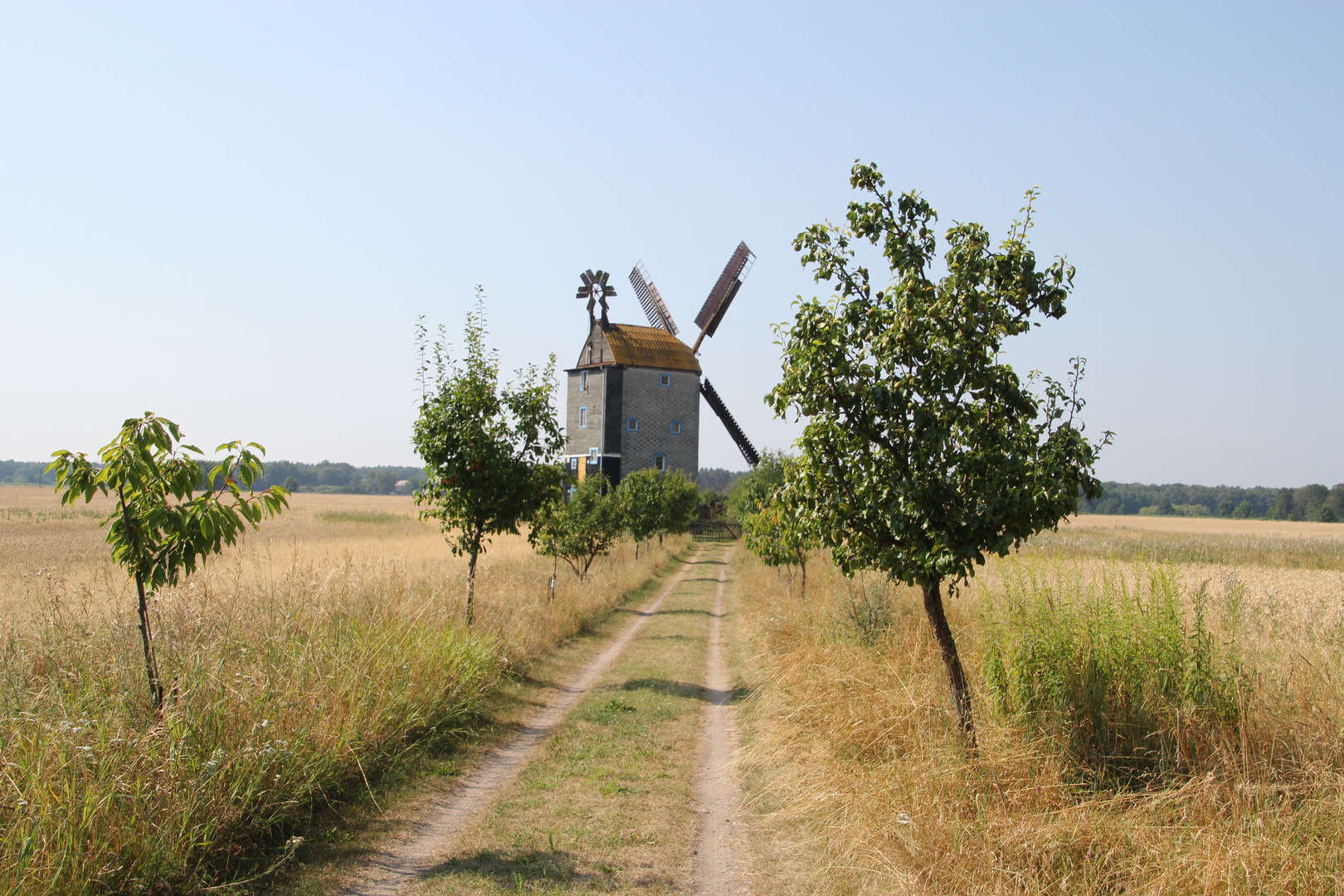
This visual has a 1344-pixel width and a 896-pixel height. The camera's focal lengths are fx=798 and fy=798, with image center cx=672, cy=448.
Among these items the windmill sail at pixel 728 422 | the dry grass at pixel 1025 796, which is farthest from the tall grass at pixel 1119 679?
the windmill sail at pixel 728 422

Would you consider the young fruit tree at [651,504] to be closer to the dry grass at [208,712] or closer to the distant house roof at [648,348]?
the distant house roof at [648,348]

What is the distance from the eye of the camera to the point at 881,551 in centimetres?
644

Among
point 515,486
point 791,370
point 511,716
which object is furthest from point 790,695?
point 515,486

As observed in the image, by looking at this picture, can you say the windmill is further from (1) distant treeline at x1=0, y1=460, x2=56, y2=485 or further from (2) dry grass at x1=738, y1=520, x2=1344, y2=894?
(1) distant treeline at x1=0, y1=460, x2=56, y2=485

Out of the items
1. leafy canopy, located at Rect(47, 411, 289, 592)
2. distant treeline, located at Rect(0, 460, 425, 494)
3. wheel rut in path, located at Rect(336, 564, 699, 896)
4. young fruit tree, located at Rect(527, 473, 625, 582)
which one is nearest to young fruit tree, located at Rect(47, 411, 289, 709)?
leafy canopy, located at Rect(47, 411, 289, 592)

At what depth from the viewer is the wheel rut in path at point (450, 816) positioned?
538 cm

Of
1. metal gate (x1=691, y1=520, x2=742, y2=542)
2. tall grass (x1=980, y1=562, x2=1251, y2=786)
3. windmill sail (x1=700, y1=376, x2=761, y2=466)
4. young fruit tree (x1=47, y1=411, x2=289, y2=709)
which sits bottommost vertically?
metal gate (x1=691, y1=520, x2=742, y2=542)

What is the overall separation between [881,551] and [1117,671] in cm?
232

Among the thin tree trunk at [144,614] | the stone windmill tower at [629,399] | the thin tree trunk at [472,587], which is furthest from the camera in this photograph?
the stone windmill tower at [629,399]

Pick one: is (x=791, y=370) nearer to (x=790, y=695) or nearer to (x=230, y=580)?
(x=790, y=695)

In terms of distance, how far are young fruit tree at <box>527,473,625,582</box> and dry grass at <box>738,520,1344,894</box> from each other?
8614 millimetres

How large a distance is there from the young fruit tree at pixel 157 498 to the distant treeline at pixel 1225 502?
9708 centimetres

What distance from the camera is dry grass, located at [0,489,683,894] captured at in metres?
4.77

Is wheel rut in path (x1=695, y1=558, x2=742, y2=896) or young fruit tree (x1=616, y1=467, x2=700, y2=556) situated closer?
wheel rut in path (x1=695, y1=558, x2=742, y2=896)
